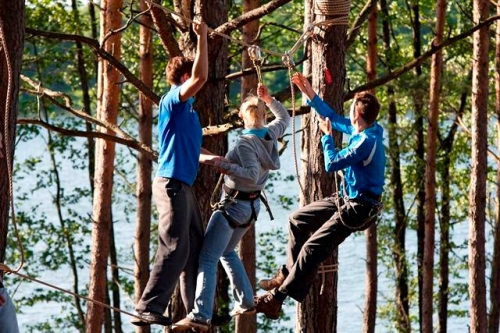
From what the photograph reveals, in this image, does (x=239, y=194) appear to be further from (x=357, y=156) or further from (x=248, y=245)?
(x=248, y=245)

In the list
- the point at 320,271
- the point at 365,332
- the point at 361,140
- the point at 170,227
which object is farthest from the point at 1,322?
the point at 365,332

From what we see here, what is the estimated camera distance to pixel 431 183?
1878cm

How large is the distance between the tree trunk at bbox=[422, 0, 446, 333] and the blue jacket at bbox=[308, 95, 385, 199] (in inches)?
413

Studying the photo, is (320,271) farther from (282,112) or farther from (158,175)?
(158,175)

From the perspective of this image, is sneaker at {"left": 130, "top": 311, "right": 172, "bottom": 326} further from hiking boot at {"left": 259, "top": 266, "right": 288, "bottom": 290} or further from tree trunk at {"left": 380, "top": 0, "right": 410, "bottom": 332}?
tree trunk at {"left": 380, "top": 0, "right": 410, "bottom": 332}

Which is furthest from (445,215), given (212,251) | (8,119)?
(8,119)

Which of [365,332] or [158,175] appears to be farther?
[365,332]

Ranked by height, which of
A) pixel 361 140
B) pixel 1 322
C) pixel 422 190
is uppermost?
pixel 422 190

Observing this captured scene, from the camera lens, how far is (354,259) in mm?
34312

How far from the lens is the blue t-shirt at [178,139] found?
656 cm

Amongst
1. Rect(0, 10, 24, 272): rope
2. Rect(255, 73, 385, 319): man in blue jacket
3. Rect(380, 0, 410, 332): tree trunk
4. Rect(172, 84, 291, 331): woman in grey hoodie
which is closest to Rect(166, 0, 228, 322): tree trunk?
Rect(255, 73, 385, 319): man in blue jacket

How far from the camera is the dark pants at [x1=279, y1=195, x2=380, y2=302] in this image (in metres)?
7.46

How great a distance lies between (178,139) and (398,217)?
53.6ft

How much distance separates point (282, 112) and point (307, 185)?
180 cm
